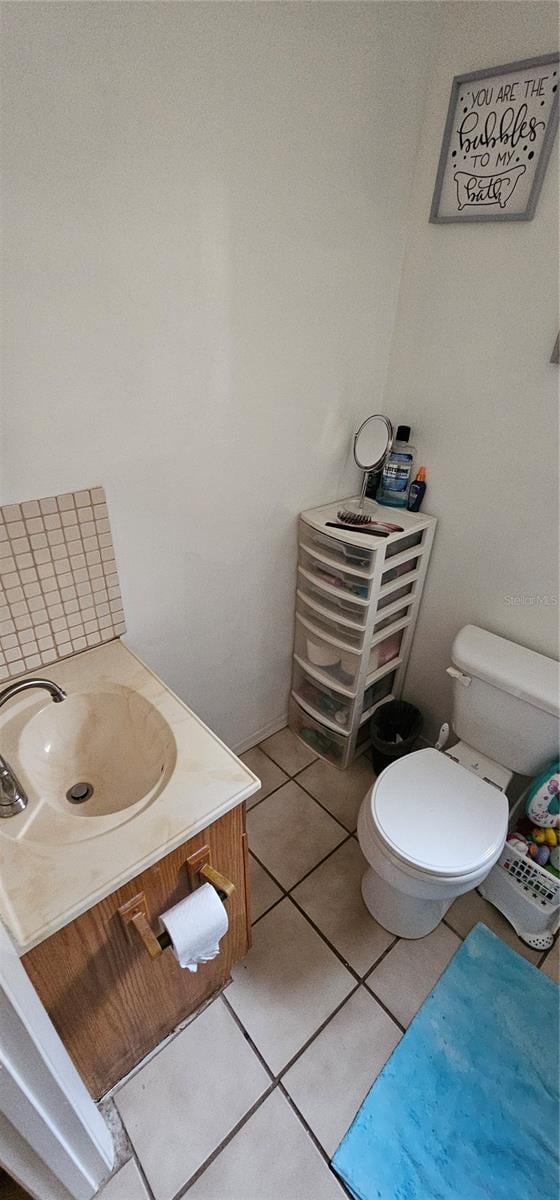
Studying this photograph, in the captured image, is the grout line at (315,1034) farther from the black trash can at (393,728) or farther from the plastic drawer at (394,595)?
the plastic drawer at (394,595)

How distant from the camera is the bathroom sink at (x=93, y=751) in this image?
3.21ft

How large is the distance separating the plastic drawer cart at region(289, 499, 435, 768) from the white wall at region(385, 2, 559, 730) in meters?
0.13

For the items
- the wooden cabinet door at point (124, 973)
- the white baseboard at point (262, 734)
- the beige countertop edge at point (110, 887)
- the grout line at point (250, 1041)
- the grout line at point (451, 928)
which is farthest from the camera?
the white baseboard at point (262, 734)

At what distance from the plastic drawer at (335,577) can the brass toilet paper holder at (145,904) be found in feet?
2.70

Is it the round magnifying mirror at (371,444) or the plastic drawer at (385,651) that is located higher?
the round magnifying mirror at (371,444)

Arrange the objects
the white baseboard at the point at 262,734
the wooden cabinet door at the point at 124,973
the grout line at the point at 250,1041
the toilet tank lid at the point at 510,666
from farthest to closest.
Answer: the white baseboard at the point at 262,734
the toilet tank lid at the point at 510,666
the grout line at the point at 250,1041
the wooden cabinet door at the point at 124,973

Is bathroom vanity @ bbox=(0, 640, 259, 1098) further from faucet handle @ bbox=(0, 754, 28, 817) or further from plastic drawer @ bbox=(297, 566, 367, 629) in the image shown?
plastic drawer @ bbox=(297, 566, 367, 629)

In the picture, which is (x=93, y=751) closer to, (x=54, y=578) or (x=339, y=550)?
(x=54, y=578)

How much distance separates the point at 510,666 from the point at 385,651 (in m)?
0.46

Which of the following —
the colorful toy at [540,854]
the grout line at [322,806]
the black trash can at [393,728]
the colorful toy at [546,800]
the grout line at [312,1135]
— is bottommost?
the grout line at [312,1135]

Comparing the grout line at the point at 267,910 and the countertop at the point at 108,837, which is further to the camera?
the grout line at the point at 267,910

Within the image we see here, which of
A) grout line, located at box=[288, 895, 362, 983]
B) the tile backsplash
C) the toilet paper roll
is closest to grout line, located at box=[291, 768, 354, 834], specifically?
grout line, located at box=[288, 895, 362, 983]

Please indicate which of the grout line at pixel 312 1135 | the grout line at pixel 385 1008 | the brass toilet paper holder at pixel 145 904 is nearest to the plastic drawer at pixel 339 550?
the brass toilet paper holder at pixel 145 904

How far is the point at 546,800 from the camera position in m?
1.32
